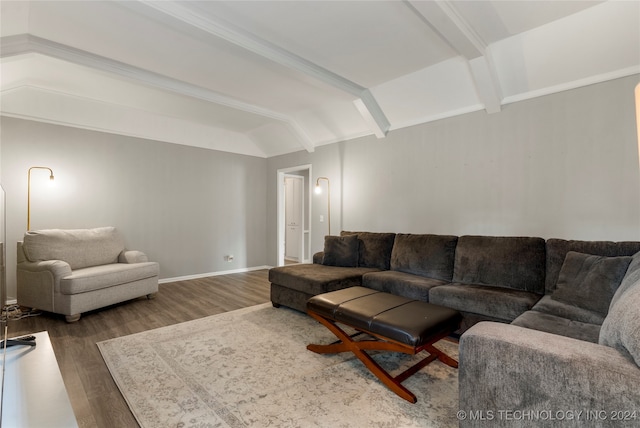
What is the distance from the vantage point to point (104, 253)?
4.00 meters

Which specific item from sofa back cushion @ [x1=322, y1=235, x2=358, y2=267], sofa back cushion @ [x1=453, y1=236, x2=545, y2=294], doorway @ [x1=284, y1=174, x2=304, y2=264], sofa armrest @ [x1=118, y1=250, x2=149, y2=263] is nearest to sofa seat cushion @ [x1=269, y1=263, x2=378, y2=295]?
sofa back cushion @ [x1=322, y1=235, x2=358, y2=267]

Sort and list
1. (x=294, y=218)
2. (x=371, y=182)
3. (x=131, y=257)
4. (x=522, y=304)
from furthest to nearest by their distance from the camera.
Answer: (x=294, y=218), (x=371, y=182), (x=131, y=257), (x=522, y=304)

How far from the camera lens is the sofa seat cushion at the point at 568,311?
192 centimetres

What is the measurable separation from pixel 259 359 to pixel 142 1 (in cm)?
278

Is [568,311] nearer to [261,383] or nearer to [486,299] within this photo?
[486,299]

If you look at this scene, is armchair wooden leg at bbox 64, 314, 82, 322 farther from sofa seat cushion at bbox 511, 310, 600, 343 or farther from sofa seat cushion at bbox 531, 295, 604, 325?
sofa seat cushion at bbox 531, 295, 604, 325

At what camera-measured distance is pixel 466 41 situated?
2490 millimetres

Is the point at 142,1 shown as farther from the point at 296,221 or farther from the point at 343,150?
the point at 296,221

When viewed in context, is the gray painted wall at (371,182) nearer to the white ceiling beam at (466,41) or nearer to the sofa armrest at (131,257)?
the white ceiling beam at (466,41)

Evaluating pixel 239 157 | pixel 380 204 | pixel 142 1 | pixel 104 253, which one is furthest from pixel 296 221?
pixel 142 1

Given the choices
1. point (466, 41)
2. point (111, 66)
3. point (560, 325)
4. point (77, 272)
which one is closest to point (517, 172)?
point (466, 41)

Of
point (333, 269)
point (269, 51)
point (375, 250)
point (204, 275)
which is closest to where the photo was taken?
point (269, 51)

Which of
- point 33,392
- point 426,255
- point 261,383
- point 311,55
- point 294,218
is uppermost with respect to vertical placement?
point 311,55

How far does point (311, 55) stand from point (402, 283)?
98.0 inches
